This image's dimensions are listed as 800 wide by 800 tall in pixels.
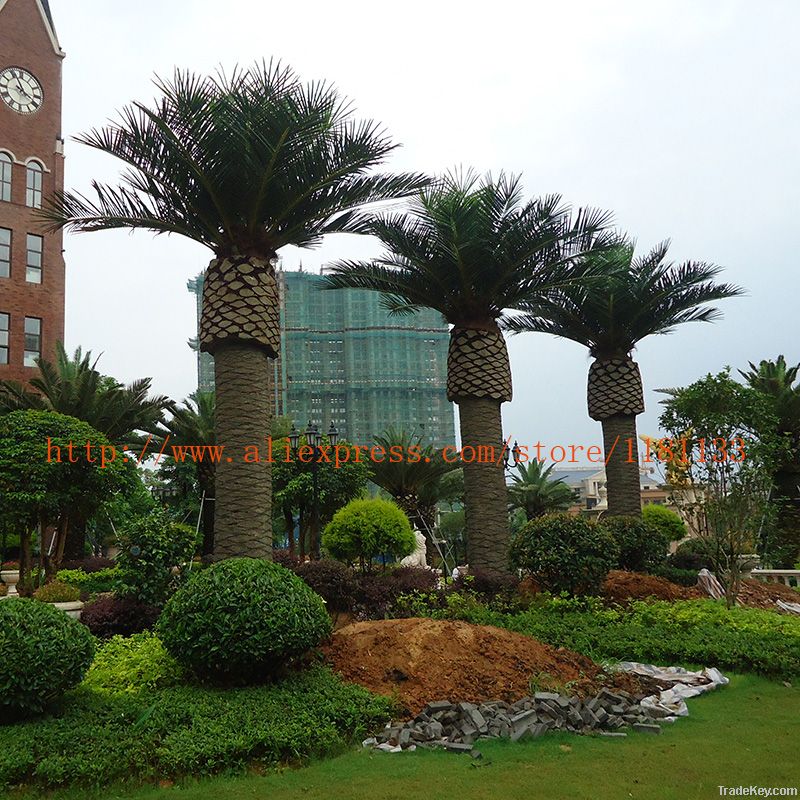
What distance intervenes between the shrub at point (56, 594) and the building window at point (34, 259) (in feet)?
66.3

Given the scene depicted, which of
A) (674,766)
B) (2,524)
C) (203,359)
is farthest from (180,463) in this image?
(203,359)

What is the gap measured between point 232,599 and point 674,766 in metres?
4.02

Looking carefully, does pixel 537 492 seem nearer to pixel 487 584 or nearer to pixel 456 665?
pixel 487 584

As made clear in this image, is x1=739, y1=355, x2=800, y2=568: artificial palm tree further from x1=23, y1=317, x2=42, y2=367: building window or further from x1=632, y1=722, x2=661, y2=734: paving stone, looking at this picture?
x1=23, y1=317, x2=42, y2=367: building window

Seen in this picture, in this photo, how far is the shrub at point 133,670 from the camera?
7.16 metres

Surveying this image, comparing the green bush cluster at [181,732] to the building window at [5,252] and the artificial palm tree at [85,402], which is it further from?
the building window at [5,252]

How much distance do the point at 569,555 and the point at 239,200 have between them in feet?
25.1

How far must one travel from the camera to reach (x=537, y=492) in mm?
36000

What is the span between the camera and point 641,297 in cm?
1716

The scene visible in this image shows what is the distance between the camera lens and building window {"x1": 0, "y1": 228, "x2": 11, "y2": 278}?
94.3ft

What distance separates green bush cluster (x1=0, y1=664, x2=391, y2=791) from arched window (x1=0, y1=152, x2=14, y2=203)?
92.6 feet

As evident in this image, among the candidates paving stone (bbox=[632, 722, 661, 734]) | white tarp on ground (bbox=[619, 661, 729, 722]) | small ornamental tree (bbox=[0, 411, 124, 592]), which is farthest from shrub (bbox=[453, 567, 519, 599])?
small ornamental tree (bbox=[0, 411, 124, 592])

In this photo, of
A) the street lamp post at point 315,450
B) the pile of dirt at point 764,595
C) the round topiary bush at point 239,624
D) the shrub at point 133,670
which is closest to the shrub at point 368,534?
the street lamp post at point 315,450

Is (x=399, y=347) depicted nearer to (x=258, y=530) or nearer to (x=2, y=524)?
(x=2, y=524)
